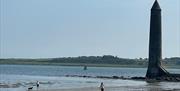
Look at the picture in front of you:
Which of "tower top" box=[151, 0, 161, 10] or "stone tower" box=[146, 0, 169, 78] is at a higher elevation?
"tower top" box=[151, 0, 161, 10]

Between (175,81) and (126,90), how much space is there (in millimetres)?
23770

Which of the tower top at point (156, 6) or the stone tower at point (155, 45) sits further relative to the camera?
the tower top at point (156, 6)

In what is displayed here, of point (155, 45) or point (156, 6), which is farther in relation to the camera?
point (156, 6)

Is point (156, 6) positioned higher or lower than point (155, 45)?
Answer: higher

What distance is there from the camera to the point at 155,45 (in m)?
83.2

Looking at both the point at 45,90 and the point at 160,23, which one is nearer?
the point at 45,90

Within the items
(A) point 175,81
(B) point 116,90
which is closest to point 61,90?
(B) point 116,90

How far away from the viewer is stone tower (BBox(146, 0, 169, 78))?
273ft

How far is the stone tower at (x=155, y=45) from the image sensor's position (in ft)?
273

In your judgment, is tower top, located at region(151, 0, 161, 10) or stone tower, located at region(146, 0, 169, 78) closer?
stone tower, located at region(146, 0, 169, 78)

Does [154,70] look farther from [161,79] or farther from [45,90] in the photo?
[45,90]

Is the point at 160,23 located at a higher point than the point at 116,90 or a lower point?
higher

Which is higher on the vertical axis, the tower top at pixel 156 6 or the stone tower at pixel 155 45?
the tower top at pixel 156 6

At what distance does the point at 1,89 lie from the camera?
59750mm
